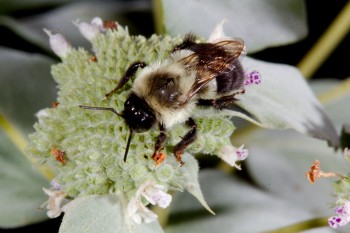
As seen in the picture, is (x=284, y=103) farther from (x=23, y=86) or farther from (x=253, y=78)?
(x=23, y=86)

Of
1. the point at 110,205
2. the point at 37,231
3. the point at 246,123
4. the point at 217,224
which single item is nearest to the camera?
the point at 110,205

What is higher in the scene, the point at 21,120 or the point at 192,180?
the point at 192,180

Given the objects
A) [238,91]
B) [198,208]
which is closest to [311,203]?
[198,208]

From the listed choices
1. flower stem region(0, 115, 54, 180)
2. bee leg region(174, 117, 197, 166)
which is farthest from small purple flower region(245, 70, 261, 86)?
flower stem region(0, 115, 54, 180)

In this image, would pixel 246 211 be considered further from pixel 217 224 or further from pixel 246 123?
pixel 246 123

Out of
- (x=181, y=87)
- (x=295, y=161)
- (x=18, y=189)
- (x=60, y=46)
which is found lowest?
(x=18, y=189)

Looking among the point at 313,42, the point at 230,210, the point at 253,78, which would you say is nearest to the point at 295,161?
the point at 230,210
